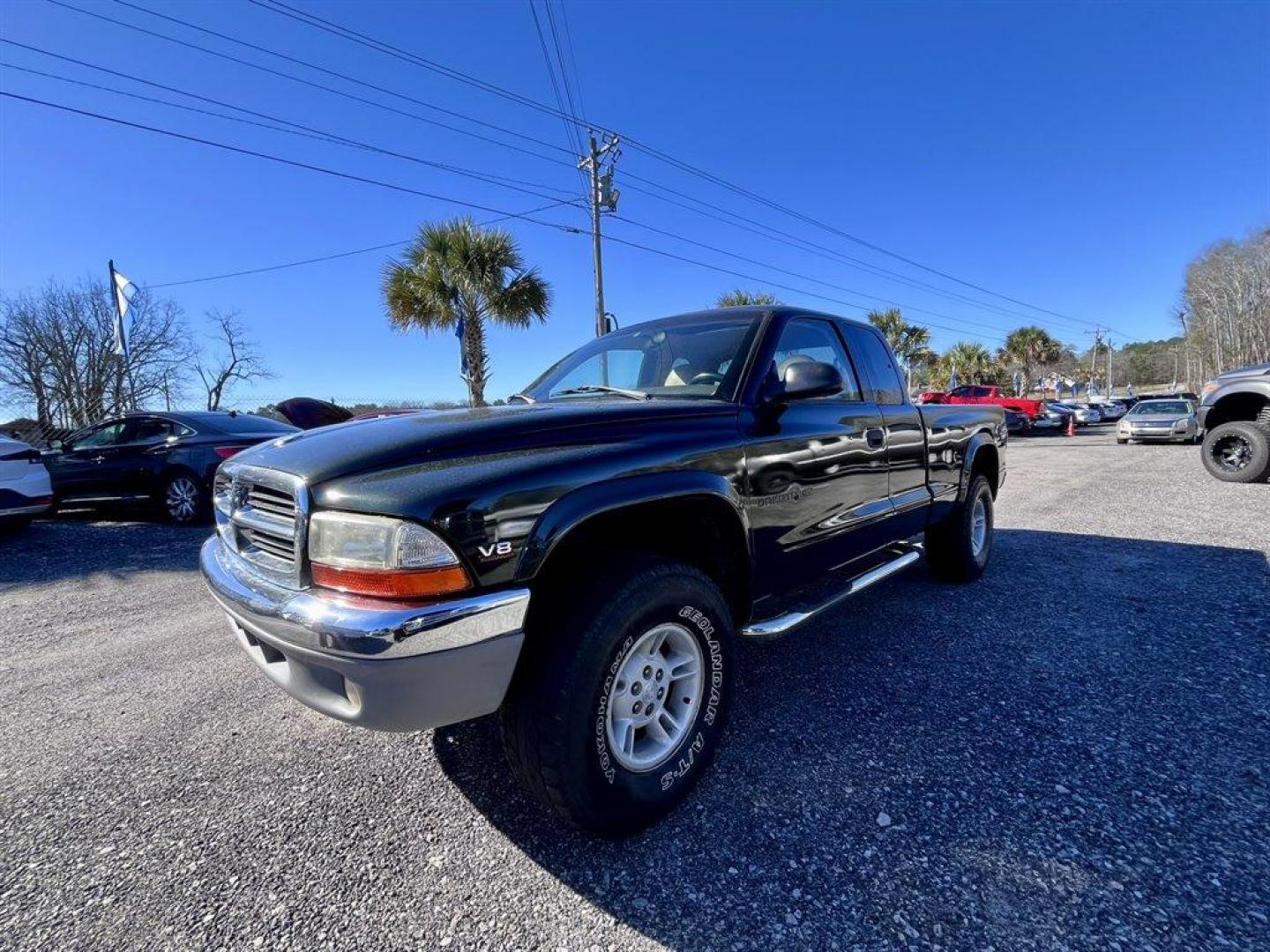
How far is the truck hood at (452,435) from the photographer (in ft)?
5.73

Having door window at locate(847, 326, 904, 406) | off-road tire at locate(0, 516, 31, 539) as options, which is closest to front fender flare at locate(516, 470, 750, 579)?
door window at locate(847, 326, 904, 406)

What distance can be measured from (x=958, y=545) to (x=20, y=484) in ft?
31.7

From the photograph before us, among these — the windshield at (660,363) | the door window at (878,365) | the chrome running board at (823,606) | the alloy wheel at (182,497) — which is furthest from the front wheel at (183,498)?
the door window at (878,365)

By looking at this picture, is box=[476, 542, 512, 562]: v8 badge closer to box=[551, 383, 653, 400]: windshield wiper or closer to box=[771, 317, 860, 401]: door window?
box=[551, 383, 653, 400]: windshield wiper

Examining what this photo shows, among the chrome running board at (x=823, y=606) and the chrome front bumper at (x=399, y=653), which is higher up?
the chrome front bumper at (x=399, y=653)

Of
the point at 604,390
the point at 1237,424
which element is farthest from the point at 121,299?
the point at 1237,424

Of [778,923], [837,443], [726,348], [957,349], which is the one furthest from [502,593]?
[957,349]

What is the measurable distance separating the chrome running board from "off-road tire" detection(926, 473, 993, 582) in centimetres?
83

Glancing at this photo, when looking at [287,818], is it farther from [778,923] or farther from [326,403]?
[326,403]

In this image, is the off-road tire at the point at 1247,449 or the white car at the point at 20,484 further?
the off-road tire at the point at 1247,449

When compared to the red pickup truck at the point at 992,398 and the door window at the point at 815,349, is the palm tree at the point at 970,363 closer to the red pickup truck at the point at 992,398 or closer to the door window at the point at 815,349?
the red pickup truck at the point at 992,398

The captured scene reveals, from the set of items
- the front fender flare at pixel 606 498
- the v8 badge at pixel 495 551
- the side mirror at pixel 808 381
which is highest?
the side mirror at pixel 808 381

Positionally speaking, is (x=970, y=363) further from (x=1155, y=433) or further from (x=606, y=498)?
(x=606, y=498)

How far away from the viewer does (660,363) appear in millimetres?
3082
